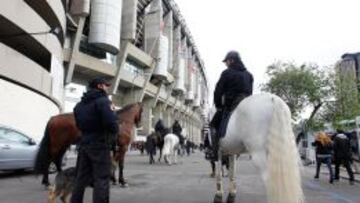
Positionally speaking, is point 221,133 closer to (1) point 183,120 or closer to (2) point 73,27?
(2) point 73,27

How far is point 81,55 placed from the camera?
43625 millimetres

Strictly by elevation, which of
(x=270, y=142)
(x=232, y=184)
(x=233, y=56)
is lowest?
(x=232, y=184)

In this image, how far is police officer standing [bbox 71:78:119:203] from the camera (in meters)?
6.09

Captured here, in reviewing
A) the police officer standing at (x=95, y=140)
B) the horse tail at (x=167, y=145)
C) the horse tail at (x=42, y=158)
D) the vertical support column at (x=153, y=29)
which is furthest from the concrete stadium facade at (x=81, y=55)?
the horse tail at (x=167, y=145)

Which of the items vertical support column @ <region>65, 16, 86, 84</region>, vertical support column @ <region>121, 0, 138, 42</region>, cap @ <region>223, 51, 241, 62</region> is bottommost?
cap @ <region>223, 51, 241, 62</region>

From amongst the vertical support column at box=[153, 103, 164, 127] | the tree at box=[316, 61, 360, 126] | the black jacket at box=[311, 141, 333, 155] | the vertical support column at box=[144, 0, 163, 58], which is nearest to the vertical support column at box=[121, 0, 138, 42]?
the vertical support column at box=[144, 0, 163, 58]

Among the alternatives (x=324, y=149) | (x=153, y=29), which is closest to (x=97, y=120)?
(x=324, y=149)

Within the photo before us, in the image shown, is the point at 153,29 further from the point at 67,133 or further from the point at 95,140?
the point at 95,140

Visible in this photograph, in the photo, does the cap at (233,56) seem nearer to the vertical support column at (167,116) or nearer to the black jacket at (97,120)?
the black jacket at (97,120)

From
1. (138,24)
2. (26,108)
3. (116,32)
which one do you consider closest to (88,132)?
(26,108)

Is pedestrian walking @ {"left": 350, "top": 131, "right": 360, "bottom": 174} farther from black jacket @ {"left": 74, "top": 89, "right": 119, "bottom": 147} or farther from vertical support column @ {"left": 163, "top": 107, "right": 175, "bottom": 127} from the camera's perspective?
→ vertical support column @ {"left": 163, "top": 107, "right": 175, "bottom": 127}

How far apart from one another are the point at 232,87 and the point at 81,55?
37.8 meters

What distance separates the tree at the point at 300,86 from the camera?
156 feet

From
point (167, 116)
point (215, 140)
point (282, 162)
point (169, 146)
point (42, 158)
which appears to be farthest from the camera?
point (167, 116)
